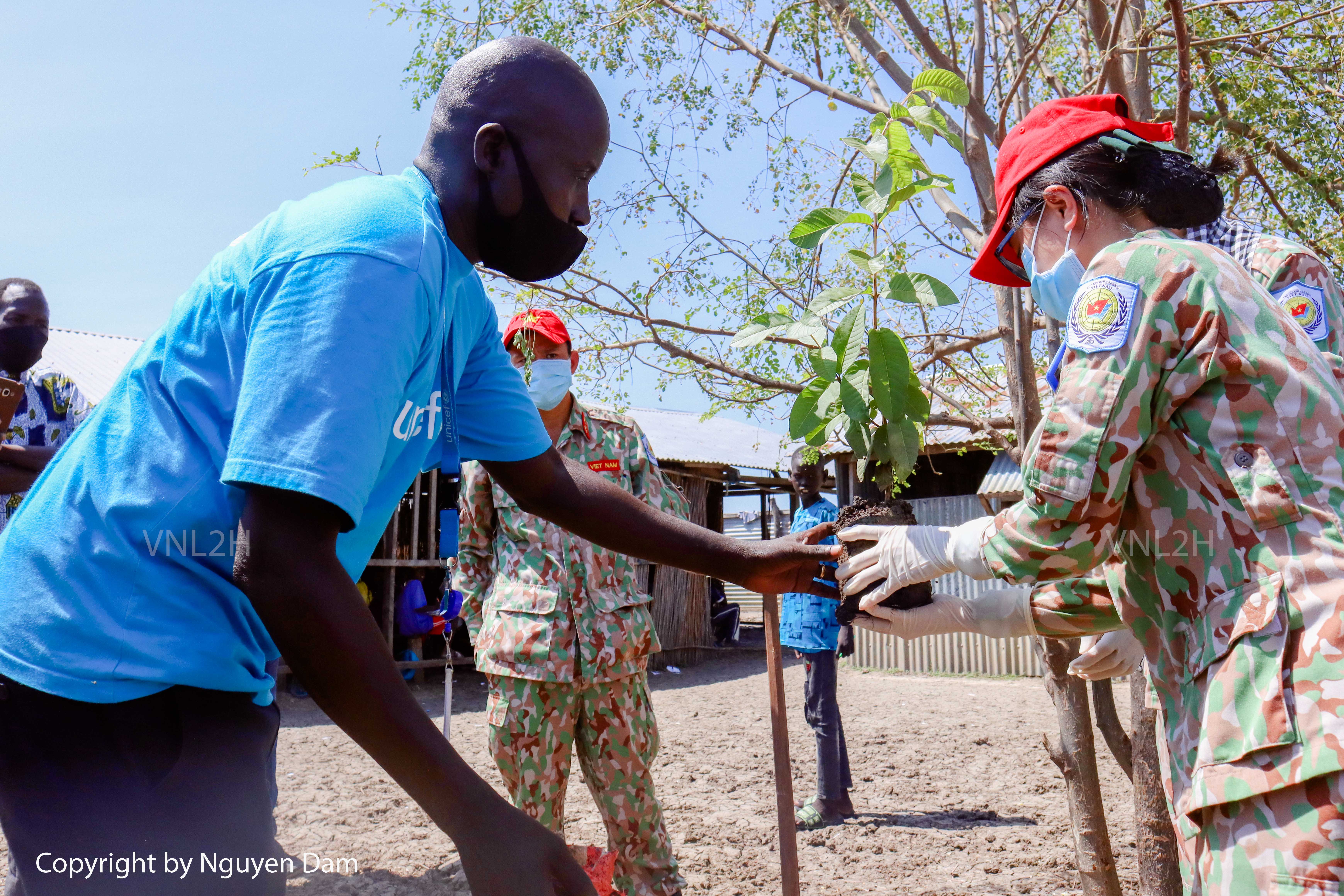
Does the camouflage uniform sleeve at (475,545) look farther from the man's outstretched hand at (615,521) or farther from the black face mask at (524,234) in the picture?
the black face mask at (524,234)

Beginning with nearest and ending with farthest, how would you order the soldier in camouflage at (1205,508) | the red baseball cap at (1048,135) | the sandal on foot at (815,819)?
the soldier in camouflage at (1205,508)
the red baseball cap at (1048,135)
the sandal on foot at (815,819)

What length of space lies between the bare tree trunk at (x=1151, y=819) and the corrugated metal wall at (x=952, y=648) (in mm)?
8279

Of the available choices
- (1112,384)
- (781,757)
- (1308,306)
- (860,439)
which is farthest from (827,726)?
(1112,384)

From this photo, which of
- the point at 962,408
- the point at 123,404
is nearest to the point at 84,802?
the point at 123,404

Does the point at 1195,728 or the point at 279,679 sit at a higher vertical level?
the point at 1195,728

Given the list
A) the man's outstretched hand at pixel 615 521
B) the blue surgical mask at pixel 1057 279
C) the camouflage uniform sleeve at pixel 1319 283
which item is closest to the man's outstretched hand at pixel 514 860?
the man's outstretched hand at pixel 615 521

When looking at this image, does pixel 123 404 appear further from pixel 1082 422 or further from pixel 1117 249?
pixel 1117 249

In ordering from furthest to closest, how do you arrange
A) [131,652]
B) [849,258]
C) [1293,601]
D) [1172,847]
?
1. [1172,847]
2. [849,258]
3. [1293,601]
4. [131,652]

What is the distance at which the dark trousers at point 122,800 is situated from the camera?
3.82 feet

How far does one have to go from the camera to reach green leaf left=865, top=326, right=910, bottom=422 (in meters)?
2.41

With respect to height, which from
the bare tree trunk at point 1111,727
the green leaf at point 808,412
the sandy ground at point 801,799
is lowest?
the sandy ground at point 801,799

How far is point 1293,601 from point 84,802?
1665mm

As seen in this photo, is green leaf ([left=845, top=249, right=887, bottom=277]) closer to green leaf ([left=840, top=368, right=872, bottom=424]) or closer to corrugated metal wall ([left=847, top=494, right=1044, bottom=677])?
green leaf ([left=840, top=368, right=872, bottom=424])

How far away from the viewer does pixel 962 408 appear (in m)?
3.93
